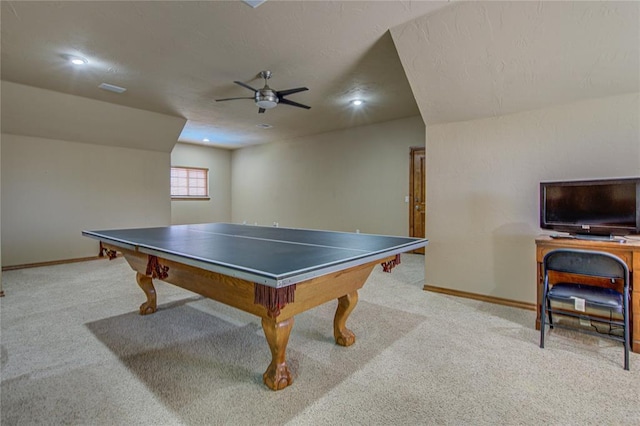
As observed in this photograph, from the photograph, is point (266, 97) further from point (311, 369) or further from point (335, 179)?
→ point (335, 179)

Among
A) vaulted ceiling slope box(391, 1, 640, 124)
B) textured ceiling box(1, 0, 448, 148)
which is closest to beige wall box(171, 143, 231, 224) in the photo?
textured ceiling box(1, 0, 448, 148)

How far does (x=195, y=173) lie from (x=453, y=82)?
7208mm

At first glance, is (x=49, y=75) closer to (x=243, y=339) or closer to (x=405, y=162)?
(x=243, y=339)

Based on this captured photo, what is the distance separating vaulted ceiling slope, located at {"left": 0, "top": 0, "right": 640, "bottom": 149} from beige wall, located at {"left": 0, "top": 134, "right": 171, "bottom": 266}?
1.46 m

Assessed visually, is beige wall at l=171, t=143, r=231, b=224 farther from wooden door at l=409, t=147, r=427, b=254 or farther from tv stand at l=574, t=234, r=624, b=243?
tv stand at l=574, t=234, r=624, b=243

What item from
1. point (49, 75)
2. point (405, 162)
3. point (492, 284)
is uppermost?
point (49, 75)

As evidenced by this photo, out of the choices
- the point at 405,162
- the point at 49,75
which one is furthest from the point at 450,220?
the point at 49,75

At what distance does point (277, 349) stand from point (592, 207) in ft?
8.78

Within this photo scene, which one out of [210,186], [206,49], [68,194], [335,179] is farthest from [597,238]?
[210,186]

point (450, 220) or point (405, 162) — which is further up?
point (405, 162)

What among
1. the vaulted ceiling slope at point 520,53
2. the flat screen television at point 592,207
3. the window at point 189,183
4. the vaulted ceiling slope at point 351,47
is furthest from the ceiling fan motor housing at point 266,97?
the window at point 189,183

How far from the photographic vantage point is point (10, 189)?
186 inches

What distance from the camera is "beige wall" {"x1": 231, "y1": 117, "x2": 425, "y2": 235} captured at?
5930 mm

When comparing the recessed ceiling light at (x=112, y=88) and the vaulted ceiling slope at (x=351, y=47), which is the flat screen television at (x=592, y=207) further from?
the recessed ceiling light at (x=112, y=88)
